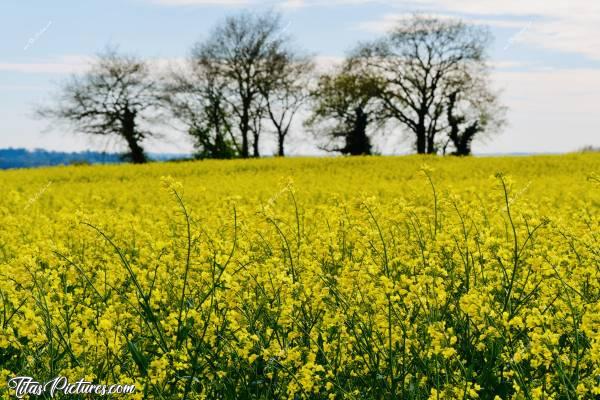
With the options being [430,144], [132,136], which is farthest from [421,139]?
[132,136]

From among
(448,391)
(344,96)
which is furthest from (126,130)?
(448,391)

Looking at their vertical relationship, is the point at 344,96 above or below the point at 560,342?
above

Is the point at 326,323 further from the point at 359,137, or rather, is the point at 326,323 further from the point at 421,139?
the point at 359,137

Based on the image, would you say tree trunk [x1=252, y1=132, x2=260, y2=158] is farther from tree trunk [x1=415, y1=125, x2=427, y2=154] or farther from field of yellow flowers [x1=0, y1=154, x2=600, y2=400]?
field of yellow flowers [x1=0, y1=154, x2=600, y2=400]

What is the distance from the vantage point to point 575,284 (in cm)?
556

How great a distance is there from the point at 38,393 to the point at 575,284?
147 inches

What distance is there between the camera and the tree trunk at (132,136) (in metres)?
54.4

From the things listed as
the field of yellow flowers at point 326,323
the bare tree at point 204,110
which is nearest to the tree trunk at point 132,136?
the bare tree at point 204,110

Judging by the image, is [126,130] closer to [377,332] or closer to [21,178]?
[21,178]

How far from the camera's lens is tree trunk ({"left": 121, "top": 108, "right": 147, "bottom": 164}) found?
54375mm

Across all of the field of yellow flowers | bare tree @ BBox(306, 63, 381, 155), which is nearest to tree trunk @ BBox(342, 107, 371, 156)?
Answer: bare tree @ BBox(306, 63, 381, 155)

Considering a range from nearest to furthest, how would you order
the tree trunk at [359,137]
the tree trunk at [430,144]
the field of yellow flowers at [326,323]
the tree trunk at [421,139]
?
the field of yellow flowers at [326,323] → the tree trunk at [421,139] → the tree trunk at [430,144] → the tree trunk at [359,137]

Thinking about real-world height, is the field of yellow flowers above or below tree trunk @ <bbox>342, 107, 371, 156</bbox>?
below

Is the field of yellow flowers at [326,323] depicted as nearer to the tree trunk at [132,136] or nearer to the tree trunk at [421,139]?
the tree trunk at [421,139]
